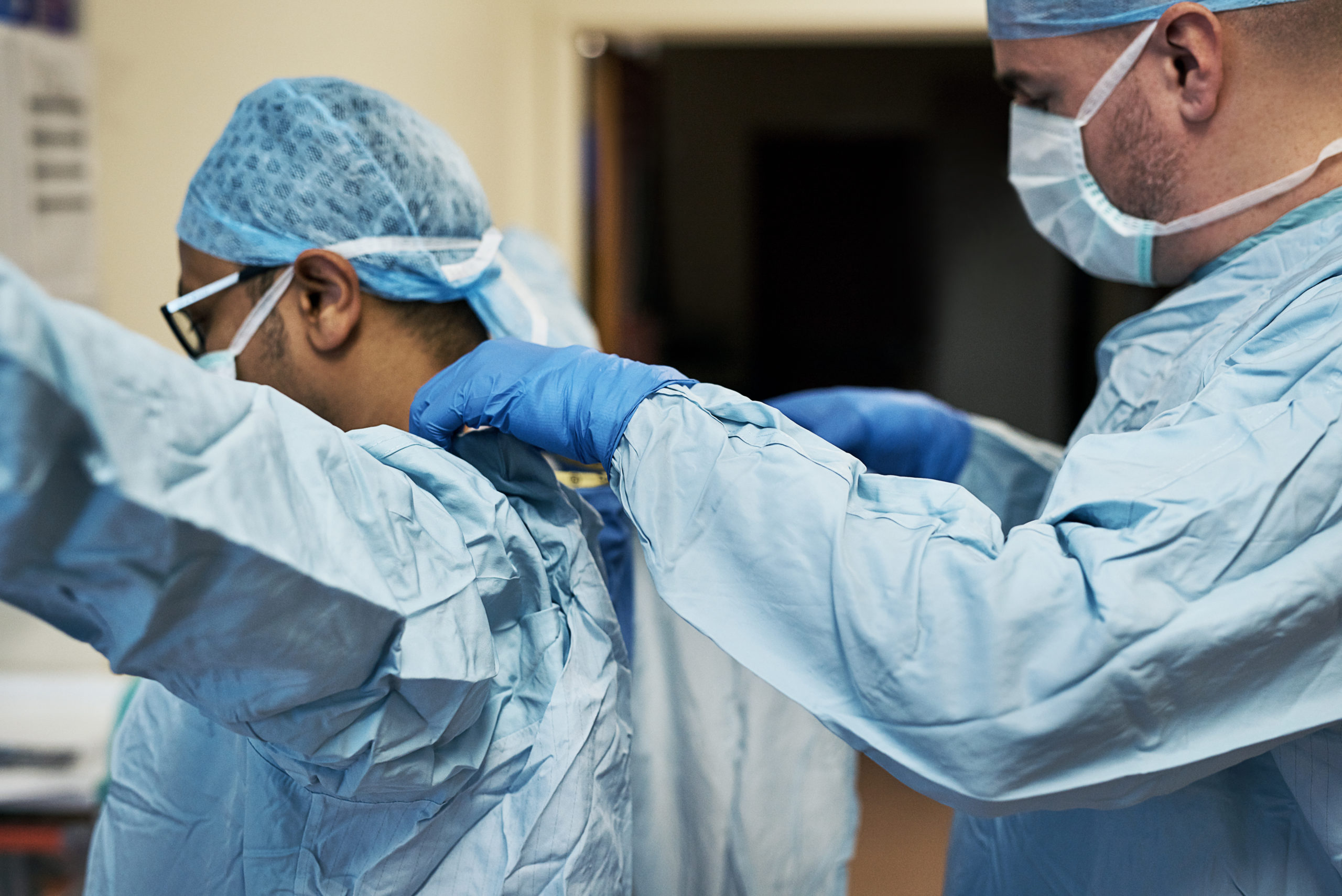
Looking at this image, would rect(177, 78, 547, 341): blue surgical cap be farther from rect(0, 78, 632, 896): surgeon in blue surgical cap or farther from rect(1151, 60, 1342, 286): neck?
rect(1151, 60, 1342, 286): neck

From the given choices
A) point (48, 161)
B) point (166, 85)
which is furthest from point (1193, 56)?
point (48, 161)

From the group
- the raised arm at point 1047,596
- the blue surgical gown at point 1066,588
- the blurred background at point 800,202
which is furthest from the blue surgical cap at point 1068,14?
the blurred background at point 800,202

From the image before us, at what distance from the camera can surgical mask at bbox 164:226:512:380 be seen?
3.17 ft

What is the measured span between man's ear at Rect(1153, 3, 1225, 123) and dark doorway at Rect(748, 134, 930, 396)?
2.39m

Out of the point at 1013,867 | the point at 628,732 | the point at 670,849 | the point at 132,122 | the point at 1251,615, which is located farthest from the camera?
the point at 132,122

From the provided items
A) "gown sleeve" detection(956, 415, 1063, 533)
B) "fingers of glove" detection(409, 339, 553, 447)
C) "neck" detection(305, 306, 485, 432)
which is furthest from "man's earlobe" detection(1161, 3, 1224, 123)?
"neck" detection(305, 306, 485, 432)

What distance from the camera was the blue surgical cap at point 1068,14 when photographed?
99cm

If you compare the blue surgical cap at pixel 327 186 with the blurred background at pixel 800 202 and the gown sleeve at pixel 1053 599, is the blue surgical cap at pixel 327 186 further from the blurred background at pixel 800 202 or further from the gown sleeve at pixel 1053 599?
the blurred background at pixel 800 202

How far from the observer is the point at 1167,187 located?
107 centimetres

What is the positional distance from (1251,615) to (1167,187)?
554 mm

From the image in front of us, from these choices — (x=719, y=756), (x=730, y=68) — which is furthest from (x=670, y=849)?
(x=730, y=68)

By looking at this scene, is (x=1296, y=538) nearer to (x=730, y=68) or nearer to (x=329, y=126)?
(x=329, y=126)

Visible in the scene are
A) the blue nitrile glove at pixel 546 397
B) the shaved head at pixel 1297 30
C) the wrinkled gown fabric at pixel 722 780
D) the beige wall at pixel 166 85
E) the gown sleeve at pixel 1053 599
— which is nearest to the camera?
the gown sleeve at pixel 1053 599

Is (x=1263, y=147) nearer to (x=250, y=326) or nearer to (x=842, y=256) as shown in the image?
(x=250, y=326)
